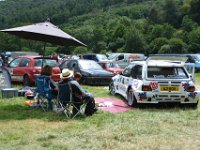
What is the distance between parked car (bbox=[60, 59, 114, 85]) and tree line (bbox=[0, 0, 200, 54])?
68.0ft

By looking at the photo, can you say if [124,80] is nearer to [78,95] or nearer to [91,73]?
[78,95]

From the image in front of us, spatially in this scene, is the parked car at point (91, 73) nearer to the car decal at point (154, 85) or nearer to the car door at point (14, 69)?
the car door at point (14, 69)

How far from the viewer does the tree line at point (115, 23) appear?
3132 inches

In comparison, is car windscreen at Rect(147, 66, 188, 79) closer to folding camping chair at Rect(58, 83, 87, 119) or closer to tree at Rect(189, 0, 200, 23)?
folding camping chair at Rect(58, 83, 87, 119)

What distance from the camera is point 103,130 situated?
8727 mm

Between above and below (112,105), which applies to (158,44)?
below

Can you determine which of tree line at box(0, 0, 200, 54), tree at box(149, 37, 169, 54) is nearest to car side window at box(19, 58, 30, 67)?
tree line at box(0, 0, 200, 54)

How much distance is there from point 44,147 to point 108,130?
1.83m

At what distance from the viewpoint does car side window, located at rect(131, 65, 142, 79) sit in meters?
12.7

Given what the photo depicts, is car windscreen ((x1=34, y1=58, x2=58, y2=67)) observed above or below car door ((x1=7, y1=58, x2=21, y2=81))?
above

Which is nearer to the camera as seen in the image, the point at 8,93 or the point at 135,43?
the point at 8,93

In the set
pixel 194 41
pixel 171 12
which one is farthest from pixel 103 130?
pixel 171 12

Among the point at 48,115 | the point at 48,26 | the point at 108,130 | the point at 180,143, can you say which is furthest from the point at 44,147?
the point at 48,26

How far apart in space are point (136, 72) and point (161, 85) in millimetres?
1282
